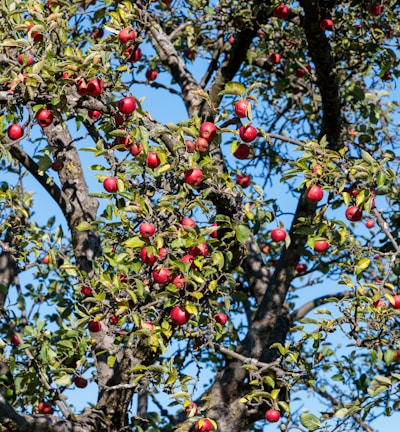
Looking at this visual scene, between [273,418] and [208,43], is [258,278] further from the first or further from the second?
[208,43]

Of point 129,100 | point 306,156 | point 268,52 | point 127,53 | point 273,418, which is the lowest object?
point 273,418

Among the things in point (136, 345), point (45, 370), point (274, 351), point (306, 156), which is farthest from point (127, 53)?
point (274, 351)

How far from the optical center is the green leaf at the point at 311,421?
4.68 meters

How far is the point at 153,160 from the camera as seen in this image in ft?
14.7

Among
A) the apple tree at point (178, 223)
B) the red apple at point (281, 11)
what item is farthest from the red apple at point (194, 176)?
the red apple at point (281, 11)

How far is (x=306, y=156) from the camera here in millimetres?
4551

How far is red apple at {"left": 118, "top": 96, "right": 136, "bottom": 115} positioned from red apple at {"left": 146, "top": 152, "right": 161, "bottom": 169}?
35 cm

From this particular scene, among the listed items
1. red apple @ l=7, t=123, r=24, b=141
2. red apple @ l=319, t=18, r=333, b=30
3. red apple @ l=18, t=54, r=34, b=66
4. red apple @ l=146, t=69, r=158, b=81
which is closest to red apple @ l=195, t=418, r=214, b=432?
red apple @ l=7, t=123, r=24, b=141

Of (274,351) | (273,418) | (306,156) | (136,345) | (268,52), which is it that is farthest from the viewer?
(268,52)

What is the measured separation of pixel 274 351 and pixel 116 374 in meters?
1.82

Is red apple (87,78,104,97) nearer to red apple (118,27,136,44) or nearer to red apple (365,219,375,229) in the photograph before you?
red apple (118,27,136,44)

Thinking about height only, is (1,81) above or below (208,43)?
below

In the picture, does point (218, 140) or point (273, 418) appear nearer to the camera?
point (218, 140)

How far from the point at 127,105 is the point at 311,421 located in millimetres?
2565
